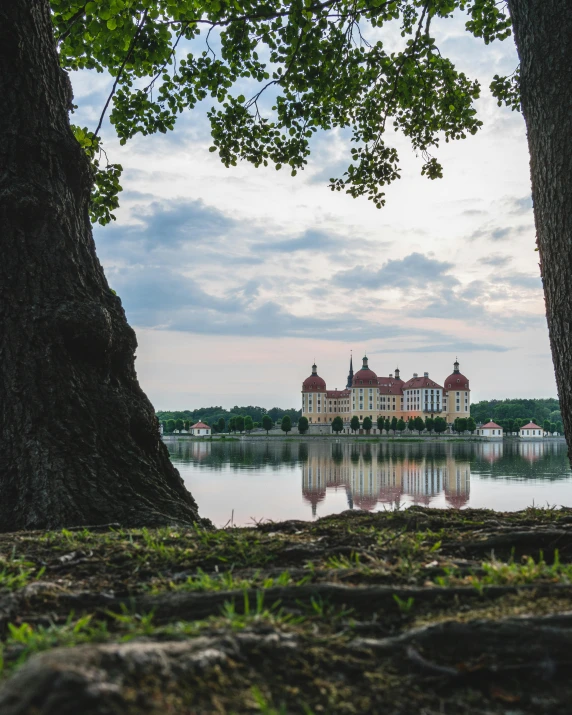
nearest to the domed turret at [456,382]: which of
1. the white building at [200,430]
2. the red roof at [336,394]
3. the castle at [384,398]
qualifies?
the castle at [384,398]

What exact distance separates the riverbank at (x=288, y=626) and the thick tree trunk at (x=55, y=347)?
123 cm

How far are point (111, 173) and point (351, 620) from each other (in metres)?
6.68

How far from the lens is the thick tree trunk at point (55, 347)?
3809 mm

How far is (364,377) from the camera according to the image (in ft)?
396

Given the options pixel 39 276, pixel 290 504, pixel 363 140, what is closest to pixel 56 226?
pixel 39 276

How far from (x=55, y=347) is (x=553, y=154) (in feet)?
10.9

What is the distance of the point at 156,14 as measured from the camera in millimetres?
5812

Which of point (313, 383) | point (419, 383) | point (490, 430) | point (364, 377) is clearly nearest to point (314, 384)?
point (313, 383)

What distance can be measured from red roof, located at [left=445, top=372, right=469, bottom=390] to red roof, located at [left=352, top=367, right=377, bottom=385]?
14251mm

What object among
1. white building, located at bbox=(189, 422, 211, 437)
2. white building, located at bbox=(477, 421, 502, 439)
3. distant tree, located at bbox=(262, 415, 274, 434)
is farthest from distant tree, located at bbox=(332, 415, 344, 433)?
white building, located at bbox=(477, 421, 502, 439)

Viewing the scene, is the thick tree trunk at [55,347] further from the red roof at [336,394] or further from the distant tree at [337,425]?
the red roof at [336,394]

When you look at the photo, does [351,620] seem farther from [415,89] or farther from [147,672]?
[415,89]

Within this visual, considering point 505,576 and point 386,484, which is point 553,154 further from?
point 386,484

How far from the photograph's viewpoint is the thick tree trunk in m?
3.81
